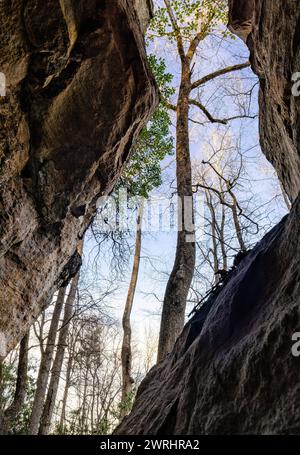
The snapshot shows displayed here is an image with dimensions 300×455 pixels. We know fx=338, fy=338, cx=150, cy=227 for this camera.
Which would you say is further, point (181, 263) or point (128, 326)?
point (128, 326)

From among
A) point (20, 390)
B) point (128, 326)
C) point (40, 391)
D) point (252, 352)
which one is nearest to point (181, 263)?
point (252, 352)

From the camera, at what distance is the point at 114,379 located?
74.1ft

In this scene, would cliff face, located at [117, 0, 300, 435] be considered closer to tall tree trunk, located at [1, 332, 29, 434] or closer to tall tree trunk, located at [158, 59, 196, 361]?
tall tree trunk, located at [158, 59, 196, 361]

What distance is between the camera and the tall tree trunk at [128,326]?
9.75m

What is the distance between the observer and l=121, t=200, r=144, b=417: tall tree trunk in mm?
9748

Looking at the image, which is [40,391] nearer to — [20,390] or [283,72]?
[20,390]

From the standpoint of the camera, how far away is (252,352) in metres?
2.04

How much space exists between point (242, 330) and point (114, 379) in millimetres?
22431

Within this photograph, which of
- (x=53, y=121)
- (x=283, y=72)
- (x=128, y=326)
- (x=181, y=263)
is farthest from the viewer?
(x=128, y=326)

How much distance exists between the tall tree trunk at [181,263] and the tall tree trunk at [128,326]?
4.66m

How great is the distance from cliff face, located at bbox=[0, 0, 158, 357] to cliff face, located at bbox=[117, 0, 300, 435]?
2083 millimetres

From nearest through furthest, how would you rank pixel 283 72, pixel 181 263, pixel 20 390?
1. pixel 283 72
2. pixel 181 263
3. pixel 20 390

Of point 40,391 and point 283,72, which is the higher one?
point 283,72

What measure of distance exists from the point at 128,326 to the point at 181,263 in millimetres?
5111
